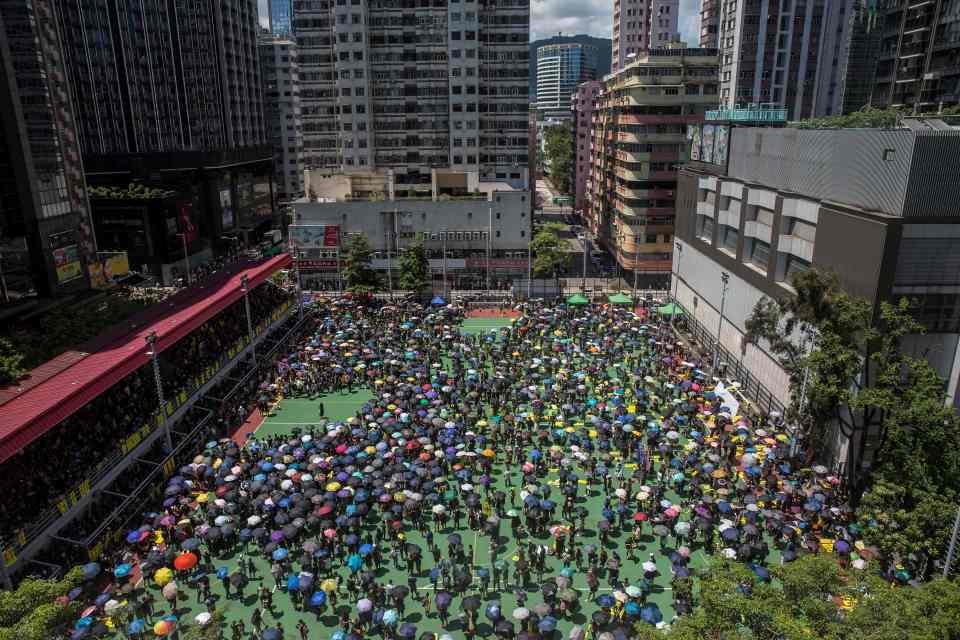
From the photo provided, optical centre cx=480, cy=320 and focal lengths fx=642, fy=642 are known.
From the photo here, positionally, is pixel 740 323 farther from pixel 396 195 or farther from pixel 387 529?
pixel 396 195

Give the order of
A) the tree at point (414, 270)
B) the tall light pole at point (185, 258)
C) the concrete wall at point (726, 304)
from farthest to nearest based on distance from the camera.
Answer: the tall light pole at point (185, 258)
the tree at point (414, 270)
the concrete wall at point (726, 304)

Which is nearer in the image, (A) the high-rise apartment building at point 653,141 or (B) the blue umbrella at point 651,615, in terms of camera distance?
(B) the blue umbrella at point 651,615

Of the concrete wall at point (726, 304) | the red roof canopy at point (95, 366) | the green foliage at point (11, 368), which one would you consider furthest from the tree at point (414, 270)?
the green foliage at point (11, 368)

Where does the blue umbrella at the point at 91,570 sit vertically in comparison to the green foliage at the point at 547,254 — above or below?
below

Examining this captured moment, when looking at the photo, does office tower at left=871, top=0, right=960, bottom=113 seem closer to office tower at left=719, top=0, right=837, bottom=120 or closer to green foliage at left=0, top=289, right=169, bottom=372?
office tower at left=719, top=0, right=837, bottom=120

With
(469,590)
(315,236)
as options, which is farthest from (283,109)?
(469,590)

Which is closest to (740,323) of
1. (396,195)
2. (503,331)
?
(503,331)

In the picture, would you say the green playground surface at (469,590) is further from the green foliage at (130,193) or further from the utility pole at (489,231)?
the green foliage at (130,193)
